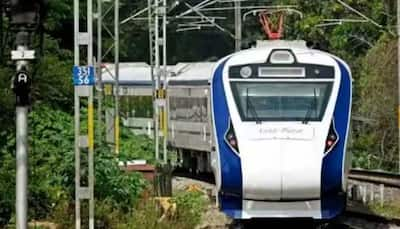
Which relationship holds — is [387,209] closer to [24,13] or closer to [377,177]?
[377,177]

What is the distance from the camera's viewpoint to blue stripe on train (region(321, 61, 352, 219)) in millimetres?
15219

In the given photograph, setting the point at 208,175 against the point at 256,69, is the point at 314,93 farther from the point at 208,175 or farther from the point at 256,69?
the point at 208,175

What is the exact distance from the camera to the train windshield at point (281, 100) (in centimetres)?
1558

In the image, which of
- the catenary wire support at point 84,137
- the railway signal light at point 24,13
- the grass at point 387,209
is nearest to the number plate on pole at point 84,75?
the catenary wire support at point 84,137

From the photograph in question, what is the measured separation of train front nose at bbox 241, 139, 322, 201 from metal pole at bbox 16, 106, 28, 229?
6136mm

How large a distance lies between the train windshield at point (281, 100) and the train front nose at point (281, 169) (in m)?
0.57

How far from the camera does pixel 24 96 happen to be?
30.8 feet

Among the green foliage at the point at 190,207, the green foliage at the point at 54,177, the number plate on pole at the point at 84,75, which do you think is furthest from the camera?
the green foliage at the point at 190,207

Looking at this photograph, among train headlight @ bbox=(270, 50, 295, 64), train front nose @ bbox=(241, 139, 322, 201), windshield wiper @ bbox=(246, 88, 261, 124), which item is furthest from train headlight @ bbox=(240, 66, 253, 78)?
train front nose @ bbox=(241, 139, 322, 201)

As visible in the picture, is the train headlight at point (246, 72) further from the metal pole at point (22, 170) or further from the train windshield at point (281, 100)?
the metal pole at point (22, 170)

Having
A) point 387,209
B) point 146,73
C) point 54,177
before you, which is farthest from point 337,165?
point 146,73

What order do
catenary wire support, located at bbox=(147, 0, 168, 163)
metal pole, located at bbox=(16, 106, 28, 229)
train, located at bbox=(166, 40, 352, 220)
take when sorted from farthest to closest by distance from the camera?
catenary wire support, located at bbox=(147, 0, 168, 163) < train, located at bbox=(166, 40, 352, 220) < metal pole, located at bbox=(16, 106, 28, 229)

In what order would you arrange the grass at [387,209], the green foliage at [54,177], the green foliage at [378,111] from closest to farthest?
Answer: the green foliage at [54,177] → the grass at [387,209] → the green foliage at [378,111]

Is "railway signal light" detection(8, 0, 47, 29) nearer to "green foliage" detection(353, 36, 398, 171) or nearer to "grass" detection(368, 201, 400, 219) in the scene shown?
"grass" detection(368, 201, 400, 219)
